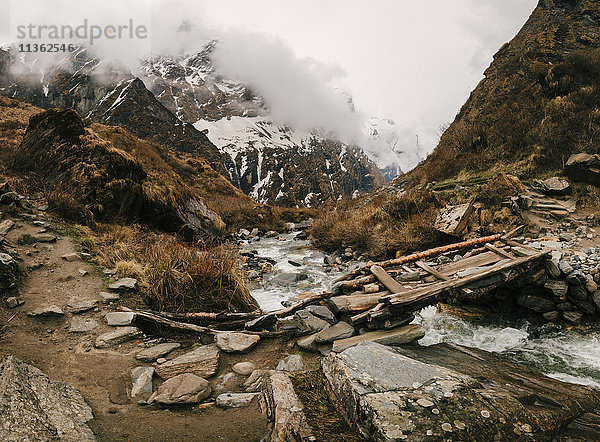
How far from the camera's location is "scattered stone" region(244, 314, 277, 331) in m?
3.97

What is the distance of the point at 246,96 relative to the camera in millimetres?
179500

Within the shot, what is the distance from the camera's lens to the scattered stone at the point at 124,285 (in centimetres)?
434

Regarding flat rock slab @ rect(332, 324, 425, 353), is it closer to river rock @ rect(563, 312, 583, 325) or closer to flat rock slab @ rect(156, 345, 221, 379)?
flat rock slab @ rect(156, 345, 221, 379)

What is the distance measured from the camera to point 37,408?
1.71 meters

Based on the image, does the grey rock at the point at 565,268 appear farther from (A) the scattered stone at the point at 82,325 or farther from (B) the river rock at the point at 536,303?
(A) the scattered stone at the point at 82,325

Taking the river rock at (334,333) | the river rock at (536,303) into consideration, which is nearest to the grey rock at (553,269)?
the river rock at (536,303)

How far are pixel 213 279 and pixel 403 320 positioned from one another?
3.10 meters

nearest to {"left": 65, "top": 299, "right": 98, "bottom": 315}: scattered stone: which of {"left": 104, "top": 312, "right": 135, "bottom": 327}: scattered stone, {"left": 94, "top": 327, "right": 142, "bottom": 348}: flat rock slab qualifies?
{"left": 104, "top": 312, "right": 135, "bottom": 327}: scattered stone

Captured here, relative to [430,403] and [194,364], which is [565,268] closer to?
[430,403]

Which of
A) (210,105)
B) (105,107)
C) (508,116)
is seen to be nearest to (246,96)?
(210,105)

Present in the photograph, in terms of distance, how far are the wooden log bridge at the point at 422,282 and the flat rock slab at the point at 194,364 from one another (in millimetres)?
1893

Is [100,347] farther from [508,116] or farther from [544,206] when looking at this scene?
[508,116]

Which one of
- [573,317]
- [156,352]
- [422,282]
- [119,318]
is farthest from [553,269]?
[119,318]

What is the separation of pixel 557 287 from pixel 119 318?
7370mm
